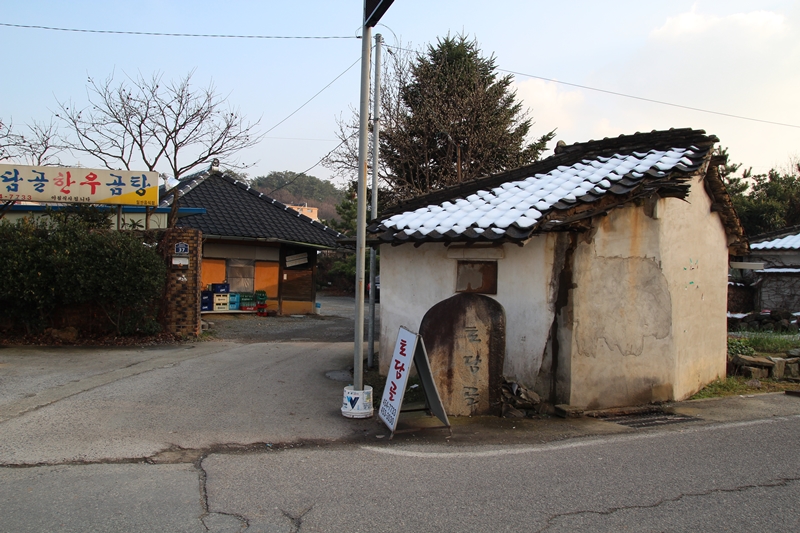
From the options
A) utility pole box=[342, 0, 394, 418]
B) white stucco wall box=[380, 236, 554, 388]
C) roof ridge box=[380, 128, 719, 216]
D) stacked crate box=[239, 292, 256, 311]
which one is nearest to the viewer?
utility pole box=[342, 0, 394, 418]

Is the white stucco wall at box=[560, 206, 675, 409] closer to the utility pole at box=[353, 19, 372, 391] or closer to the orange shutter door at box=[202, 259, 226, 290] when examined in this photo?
the utility pole at box=[353, 19, 372, 391]

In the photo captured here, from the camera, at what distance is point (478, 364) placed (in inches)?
285

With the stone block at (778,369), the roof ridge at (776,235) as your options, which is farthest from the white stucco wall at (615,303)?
the roof ridge at (776,235)

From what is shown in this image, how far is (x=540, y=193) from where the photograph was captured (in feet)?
27.4

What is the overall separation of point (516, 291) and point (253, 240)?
545 inches

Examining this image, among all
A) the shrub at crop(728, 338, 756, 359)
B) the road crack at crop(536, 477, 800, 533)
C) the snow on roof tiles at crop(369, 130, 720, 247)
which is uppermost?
the snow on roof tiles at crop(369, 130, 720, 247)

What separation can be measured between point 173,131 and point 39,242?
6.35 metres

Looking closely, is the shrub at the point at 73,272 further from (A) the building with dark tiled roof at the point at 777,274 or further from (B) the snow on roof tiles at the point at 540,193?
(A) the building with dark tiled roof at the point at 777,274

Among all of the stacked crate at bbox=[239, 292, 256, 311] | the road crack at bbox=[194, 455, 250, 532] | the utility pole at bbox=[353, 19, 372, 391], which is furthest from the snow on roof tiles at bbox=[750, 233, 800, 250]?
the road crack at bbox=[194, 455, 250, 532]

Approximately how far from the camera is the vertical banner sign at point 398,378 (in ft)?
21.1

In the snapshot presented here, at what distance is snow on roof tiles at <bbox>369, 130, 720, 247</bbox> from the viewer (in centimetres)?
757

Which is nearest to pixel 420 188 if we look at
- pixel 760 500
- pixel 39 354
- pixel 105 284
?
pixel 105 284

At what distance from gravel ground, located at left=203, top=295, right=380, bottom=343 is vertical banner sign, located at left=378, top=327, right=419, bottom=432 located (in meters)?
8.09

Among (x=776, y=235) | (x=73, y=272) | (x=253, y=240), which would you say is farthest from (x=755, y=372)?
(x=253, y=240)
